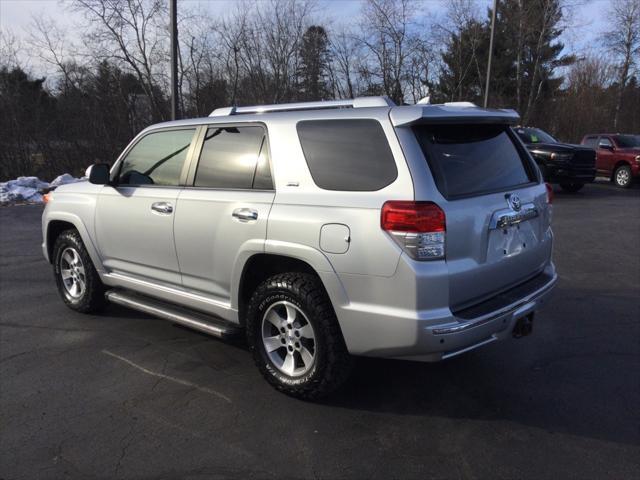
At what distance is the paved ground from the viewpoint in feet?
9.13

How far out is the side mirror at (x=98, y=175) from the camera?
4574 mm

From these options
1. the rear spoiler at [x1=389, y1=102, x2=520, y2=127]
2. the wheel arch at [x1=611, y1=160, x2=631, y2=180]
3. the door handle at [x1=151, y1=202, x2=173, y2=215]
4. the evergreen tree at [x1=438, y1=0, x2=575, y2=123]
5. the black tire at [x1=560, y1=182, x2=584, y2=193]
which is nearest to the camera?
the rear spoiler at [x1=389, y1=102, x2=520, y2=127]

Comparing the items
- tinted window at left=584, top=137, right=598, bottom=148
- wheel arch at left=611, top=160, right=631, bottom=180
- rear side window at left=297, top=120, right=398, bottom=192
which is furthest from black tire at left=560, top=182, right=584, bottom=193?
rear side window at left=297, top=120, right=398, bottom=192

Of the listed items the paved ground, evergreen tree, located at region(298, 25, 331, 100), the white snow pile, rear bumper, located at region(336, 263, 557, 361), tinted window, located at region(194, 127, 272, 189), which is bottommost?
the paved ground

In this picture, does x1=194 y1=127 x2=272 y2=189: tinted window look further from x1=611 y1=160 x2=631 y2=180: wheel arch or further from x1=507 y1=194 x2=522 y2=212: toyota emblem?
x1=611 y1=160 x2=631 y2=180: wheel arch

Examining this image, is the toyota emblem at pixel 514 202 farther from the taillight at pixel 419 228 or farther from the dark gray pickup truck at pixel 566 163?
the dark gray pickup truck at pixel 566 163

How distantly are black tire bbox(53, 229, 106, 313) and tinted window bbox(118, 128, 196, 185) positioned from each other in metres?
0.87

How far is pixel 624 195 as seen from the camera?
610 inches

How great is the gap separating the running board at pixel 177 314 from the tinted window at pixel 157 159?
972 mm

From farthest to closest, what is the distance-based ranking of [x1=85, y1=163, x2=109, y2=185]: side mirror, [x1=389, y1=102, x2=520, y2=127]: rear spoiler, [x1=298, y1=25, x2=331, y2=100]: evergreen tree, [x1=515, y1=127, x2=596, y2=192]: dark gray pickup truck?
[x1=298, y1=25, x2=331, y2=100]: evergreen tree → [x1=515, y1=127, x2=596, y2=192]: dark gray pickup truck → [x1=85, y1=163, x2=109, y2=185]: side mirror → [x1=389, y1=102, x2=520, y2=127]: rear spoiler

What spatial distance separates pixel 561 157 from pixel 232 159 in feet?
45.1

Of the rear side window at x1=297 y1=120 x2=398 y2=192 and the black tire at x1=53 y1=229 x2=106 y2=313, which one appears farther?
the black tire at x1=53 y1=229 x2=106 y2=313

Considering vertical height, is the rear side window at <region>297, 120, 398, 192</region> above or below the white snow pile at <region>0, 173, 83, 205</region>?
above

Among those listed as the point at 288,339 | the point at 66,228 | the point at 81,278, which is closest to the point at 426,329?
the point at 288,339
